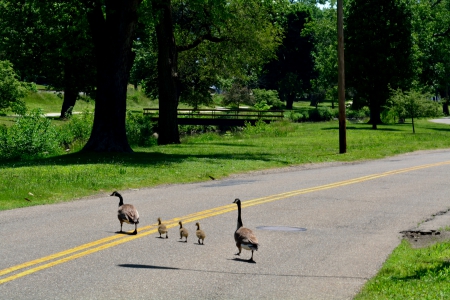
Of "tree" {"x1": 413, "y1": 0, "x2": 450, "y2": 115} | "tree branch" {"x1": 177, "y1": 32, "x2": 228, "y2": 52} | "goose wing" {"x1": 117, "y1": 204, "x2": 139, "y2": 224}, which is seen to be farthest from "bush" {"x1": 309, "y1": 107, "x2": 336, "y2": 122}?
"goose wing" {"x1": 117, "y1": 204, "x2": 139, "y2": 224}

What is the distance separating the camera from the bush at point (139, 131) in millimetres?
40750

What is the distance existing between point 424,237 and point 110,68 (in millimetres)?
18754

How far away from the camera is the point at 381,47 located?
216 feet

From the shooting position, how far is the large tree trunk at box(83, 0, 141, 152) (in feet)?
97.9

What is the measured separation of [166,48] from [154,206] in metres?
25.1

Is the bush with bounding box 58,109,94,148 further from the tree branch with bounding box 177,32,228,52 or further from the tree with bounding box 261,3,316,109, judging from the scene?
the tree with bounding box 261,3,316,109

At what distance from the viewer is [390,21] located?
66375mm

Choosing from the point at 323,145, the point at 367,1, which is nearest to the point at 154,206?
the point at 323,145

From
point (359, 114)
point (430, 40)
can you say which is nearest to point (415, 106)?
point (430, 40)

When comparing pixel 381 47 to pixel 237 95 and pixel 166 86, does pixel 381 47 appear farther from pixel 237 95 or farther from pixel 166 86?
pixel 166 86

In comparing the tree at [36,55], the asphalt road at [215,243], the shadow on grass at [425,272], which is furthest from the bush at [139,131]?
the shadow on grass at [425,272]

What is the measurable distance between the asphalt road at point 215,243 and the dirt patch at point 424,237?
0.30 m

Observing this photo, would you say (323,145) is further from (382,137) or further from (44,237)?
(44,237)

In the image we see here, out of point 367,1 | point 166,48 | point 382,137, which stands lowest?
point 382,137
